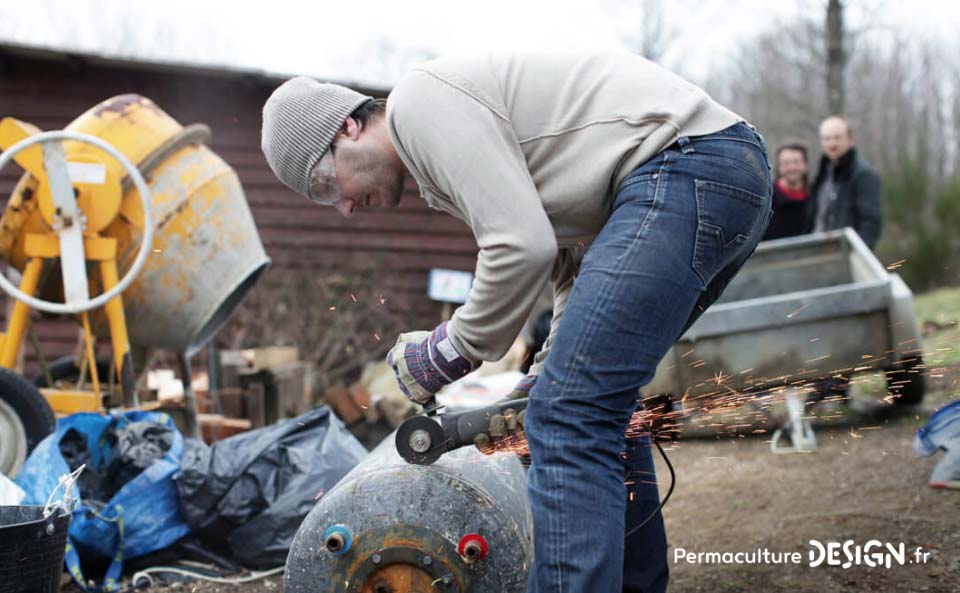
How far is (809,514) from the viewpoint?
407 cm

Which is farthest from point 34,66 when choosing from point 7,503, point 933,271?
point 933,271

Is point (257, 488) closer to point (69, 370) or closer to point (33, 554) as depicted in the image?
point (33, 554)

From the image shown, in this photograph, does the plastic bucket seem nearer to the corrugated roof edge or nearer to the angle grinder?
the angle grinder

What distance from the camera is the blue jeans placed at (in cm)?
192

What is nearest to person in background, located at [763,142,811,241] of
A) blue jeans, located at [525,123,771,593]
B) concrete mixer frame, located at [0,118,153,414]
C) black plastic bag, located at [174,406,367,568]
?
black plastic bag, located at [174,406,367,568]

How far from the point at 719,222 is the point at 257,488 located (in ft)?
8.22

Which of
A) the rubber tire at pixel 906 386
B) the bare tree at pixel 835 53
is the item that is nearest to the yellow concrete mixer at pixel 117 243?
the rubber tire at pixel 906 386

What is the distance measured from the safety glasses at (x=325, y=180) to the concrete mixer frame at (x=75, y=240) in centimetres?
239

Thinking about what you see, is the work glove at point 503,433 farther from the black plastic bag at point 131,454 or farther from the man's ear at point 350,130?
the black plastic bag at point 131,454

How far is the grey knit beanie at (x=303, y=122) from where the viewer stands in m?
2.16

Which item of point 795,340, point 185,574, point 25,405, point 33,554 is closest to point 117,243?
point 25,405

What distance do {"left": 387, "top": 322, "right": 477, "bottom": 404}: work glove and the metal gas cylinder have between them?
1.12ft

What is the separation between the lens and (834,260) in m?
6.86

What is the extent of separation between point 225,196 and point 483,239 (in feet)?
12.1
